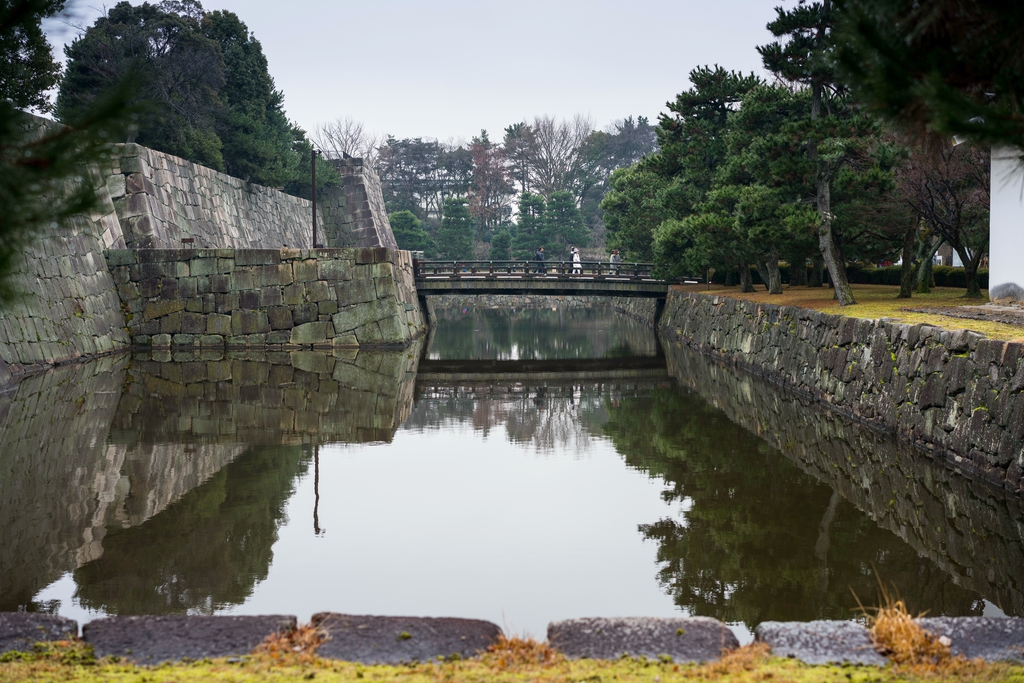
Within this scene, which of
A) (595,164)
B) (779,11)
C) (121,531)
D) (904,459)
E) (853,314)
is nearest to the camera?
(121,531)

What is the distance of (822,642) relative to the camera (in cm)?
379

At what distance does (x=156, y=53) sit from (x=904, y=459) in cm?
Answer: 2780

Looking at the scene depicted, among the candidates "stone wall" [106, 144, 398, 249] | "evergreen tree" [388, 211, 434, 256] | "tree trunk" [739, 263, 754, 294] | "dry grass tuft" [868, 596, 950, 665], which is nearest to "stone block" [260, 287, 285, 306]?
"stone wall" [106, 144, 398, 249]

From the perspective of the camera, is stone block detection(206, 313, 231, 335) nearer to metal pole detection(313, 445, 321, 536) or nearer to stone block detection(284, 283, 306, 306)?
stone block detection(284, 283, 306, 306)

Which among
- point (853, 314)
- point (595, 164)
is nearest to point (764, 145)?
point (853, 314)

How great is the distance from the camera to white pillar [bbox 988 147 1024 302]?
13.5 m

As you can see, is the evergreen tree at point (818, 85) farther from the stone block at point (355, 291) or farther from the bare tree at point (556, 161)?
the bare tree at point (556, 161)

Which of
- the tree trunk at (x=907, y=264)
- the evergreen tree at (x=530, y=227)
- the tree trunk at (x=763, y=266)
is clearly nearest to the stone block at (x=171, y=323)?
the tree trunk at (x=763, y=266)

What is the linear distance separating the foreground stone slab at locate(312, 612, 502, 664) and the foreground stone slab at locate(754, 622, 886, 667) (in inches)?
45.7

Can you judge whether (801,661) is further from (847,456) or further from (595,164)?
(595,164)

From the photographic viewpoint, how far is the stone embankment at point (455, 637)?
3.71 m

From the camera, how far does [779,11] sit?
656 inches

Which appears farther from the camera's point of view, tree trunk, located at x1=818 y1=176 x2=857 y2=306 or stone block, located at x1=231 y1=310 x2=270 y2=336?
stone block, located at x1=231 y1=310 x2=270 y2=336

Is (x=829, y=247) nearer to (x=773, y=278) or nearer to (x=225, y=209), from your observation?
(x=773, y=278)
